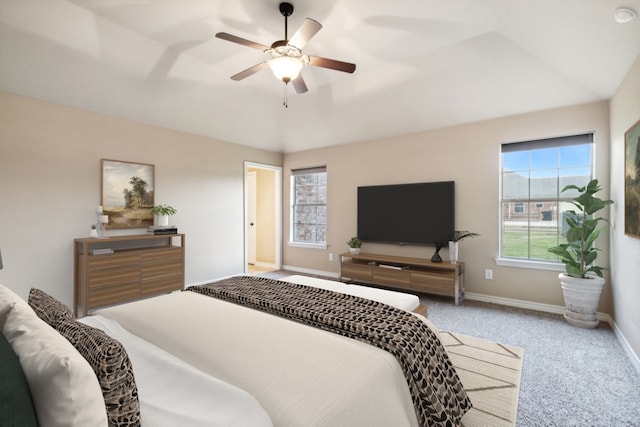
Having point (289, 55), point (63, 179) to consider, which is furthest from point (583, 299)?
point (63, 179)

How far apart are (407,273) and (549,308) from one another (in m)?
1.65

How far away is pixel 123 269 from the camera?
3656 mm

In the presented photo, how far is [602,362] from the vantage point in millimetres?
2457

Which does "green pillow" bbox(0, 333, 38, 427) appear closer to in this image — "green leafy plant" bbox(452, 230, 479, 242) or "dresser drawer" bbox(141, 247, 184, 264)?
"dresser drawer" bbox(141, 247, 184, 264)

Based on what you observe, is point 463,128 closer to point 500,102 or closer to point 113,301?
point 500,102

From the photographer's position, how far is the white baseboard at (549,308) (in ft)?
8.20

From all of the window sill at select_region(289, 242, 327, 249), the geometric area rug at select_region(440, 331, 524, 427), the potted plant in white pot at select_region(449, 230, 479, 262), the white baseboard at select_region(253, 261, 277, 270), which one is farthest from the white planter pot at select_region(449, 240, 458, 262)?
the white baseboard at select_region(253, 261, 277, 270)

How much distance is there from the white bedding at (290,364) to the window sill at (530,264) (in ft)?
10.5

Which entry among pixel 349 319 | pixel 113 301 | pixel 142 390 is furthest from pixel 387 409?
pixel 113 301

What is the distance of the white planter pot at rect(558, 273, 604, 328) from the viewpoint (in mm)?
3076

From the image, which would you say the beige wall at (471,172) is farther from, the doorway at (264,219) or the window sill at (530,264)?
the doorway at (264,219)

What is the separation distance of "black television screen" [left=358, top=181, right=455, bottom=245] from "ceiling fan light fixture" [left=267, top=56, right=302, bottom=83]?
2.79 meters

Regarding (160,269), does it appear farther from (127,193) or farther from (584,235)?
(584,235)

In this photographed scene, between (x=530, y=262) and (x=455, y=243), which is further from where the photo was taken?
(x=455, y=243)
